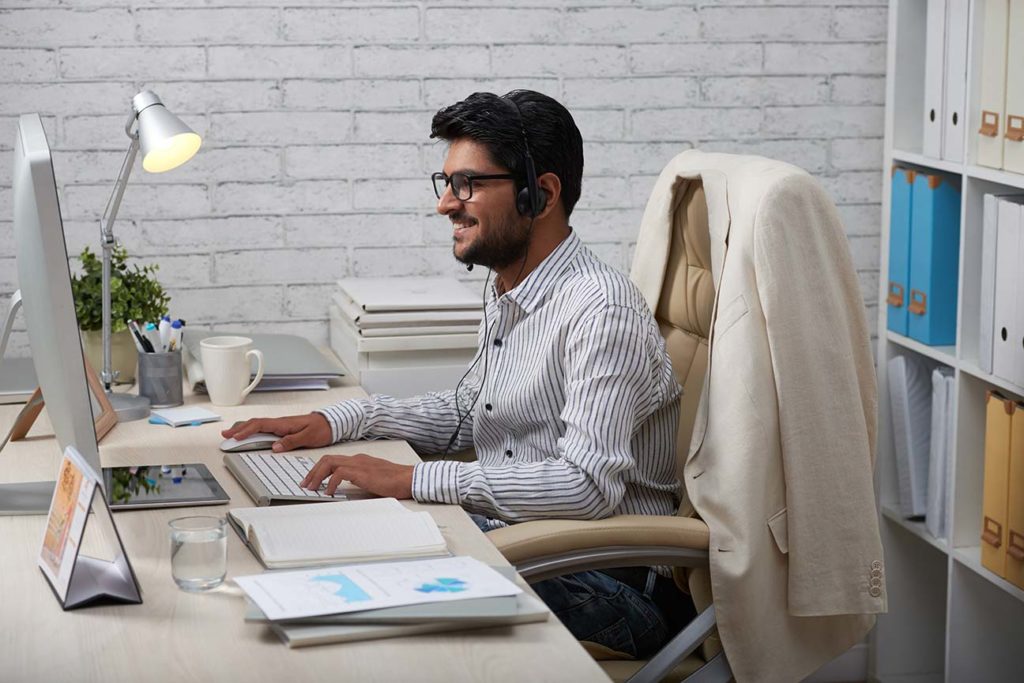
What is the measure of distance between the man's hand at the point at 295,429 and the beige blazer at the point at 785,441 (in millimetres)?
573

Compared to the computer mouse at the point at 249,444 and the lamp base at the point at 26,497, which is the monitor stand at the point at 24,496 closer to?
the lamp base at the point at 26,497

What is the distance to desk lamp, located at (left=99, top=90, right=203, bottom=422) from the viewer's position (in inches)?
78.4

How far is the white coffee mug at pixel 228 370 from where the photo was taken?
227cm

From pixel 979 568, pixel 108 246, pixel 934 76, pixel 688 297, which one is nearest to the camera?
pixel 688 297

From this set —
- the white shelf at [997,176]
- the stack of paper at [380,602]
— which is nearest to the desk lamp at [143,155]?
the stack of paper at [380,602]

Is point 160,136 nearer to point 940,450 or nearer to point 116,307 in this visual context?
point 116,307

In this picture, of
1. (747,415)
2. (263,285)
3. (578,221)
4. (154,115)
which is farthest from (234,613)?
(578,221)

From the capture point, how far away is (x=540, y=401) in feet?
6.51

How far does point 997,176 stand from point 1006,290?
7.9 inches

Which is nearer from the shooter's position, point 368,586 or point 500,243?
point 368,586

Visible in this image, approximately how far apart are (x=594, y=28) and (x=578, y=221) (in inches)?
16.0

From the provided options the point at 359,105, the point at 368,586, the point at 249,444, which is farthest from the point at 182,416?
the point at 368,586

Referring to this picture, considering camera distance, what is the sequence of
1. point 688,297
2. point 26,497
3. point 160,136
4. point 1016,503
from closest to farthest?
point 26,497, point 160,136, point 688,297, point 1016,503

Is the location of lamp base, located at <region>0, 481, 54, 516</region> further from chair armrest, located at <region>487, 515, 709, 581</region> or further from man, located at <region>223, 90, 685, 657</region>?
chair armrest, located at <region>487, 515, 709, 581</region>
